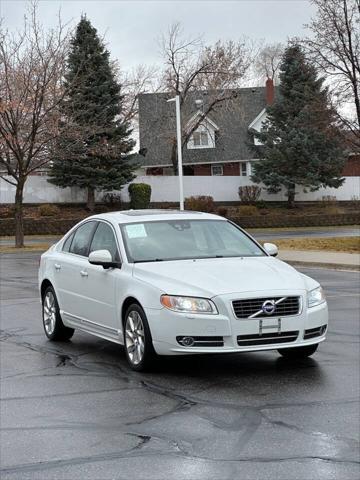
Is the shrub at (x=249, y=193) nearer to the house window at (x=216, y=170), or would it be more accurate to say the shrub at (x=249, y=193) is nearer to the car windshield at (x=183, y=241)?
the house window at (x=216, y=170)

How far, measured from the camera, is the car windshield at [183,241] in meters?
8.66

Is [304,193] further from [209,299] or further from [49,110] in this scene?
[209,299]

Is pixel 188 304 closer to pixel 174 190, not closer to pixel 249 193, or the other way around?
pixel 174 190

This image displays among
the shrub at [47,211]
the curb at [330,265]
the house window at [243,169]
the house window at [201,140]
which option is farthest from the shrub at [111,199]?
the curb at [330,265]

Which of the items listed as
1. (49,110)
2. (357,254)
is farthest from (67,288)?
(49,110)

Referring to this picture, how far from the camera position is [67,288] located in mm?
9664

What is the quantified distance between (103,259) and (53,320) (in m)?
1.95

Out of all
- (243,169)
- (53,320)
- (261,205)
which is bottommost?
(53,320)

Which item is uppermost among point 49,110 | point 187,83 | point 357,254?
point 187,83

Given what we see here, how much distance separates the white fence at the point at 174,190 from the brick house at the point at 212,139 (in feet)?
10.9

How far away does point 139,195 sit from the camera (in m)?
50.9

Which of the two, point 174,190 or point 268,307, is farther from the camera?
point 174,190

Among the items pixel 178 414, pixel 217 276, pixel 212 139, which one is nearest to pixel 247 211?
pixel 212 139

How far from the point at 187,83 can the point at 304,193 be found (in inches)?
470
